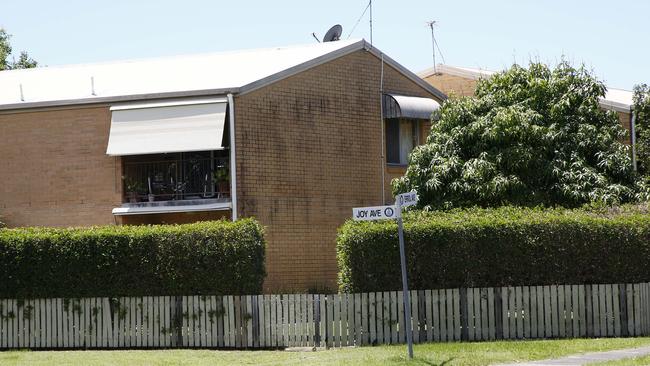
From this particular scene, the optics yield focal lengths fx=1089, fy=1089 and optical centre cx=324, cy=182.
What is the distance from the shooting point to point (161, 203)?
28516 millimetres

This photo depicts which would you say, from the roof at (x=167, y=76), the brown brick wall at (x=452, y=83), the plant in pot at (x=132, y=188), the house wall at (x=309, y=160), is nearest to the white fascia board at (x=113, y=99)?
the roof at (x=167, y=76)

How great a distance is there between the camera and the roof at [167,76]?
2870cm

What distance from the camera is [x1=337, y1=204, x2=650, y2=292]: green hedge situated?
22.2 meters

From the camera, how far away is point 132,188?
95.2ft

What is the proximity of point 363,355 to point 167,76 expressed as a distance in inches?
530

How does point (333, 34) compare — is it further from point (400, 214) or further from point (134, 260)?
point (400, 214)

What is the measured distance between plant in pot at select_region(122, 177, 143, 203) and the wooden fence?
21.8ft

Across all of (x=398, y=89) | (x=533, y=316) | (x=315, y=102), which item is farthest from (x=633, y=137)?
(x=533, y=316)

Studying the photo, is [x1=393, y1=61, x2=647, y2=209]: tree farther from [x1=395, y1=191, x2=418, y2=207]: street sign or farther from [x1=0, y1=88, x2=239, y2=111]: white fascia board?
[x1=395, y1=191, x2=418, y2=207]: street sign

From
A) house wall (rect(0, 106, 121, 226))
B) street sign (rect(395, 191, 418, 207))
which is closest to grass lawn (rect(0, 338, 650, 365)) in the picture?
street sign (rect(395, 191, 418, 207))

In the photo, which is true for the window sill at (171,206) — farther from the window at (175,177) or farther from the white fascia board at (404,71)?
the white fascia board at (404,71)

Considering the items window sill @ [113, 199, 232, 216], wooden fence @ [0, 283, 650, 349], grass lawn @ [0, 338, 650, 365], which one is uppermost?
window sill @ [113, 199, 232, 216]

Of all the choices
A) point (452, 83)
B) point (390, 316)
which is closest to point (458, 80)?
point (452, 83)

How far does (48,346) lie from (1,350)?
100 centimetres
